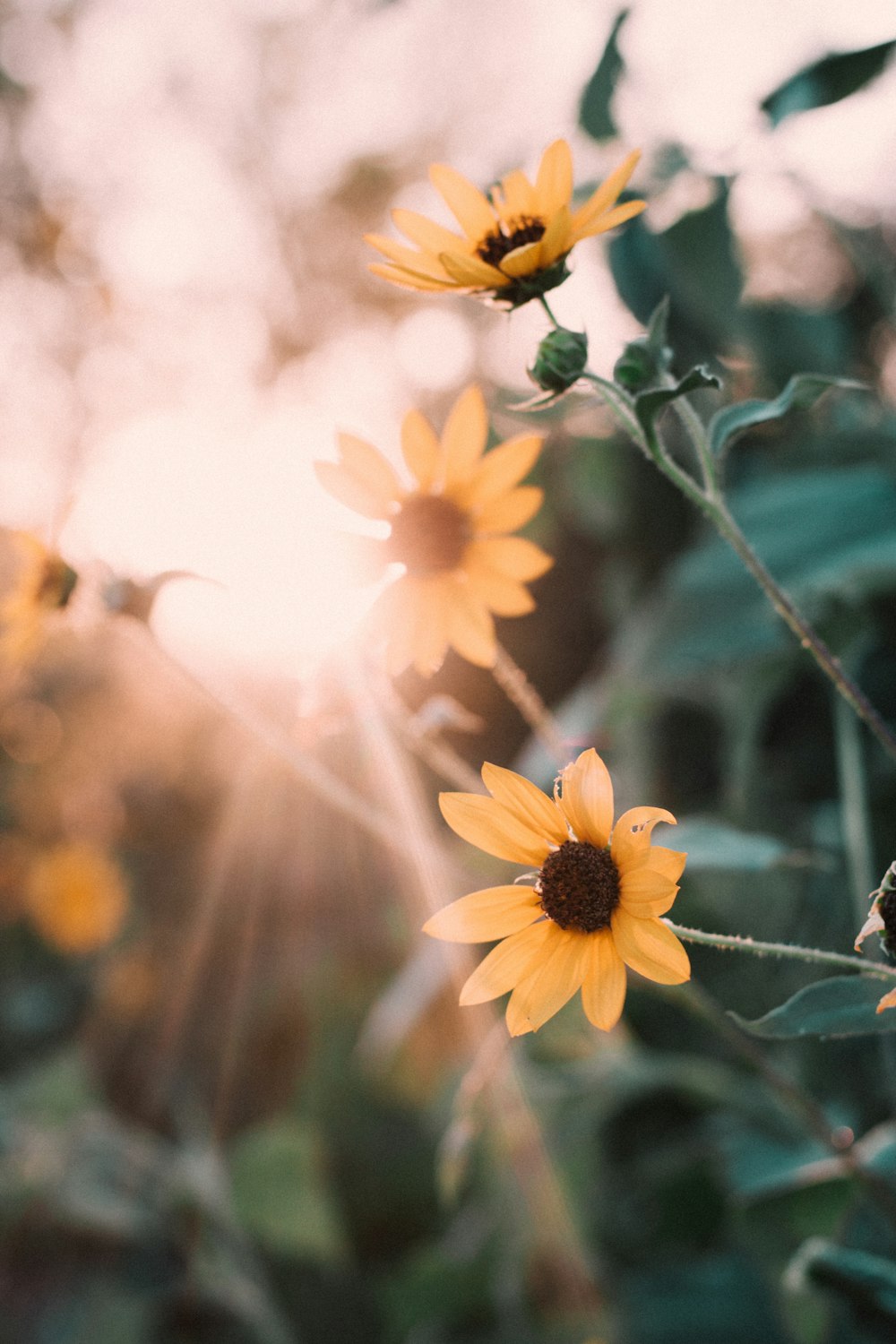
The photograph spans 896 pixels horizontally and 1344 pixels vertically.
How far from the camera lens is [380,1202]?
46.8 inches

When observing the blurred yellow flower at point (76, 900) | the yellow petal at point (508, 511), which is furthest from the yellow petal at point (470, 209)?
the blurred yellow flower at point (76, 900)

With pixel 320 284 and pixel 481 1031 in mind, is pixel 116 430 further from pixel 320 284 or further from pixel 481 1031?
pixel 481 1031

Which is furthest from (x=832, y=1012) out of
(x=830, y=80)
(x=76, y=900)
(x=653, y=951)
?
(x=76, y=900)

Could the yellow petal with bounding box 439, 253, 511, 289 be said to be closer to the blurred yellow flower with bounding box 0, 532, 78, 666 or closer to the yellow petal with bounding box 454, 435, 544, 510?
the yellow petal with bounding box 454, 435, 544, 510

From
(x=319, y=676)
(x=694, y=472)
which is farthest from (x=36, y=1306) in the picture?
(x=694, y=472)

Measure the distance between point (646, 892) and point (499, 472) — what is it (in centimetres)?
23

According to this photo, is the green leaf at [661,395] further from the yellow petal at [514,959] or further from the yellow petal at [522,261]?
the yellow petal at [514,959]

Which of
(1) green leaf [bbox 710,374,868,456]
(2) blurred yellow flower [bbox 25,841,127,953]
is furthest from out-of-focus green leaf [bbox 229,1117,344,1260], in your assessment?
(1) green leaf [bbox 710,374,868,456]

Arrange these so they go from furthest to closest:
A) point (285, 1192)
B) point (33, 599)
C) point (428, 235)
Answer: point (285, 1192) → point (33, 599) → point (428, 235)

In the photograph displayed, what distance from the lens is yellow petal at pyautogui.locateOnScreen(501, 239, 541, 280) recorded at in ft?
1.08

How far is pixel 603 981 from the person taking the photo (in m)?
0.28

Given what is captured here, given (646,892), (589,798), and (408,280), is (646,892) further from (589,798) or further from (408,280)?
(408,280)

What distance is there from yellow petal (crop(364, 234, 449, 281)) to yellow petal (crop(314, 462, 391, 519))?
94mm

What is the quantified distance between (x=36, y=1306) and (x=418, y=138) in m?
4.32
